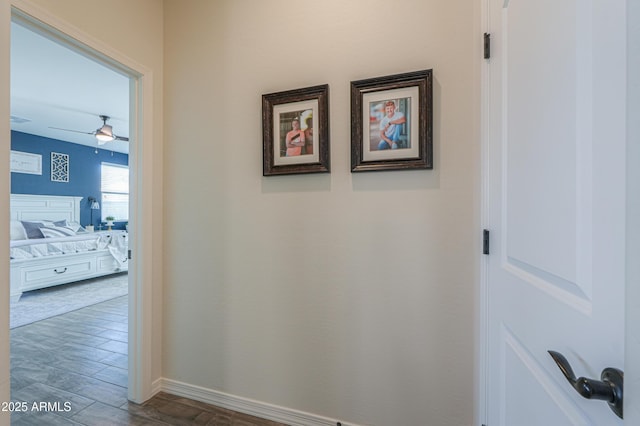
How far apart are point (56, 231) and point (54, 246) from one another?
0.86m

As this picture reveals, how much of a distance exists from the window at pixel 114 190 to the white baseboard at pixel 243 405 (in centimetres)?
612

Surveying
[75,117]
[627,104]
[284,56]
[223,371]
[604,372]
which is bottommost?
[223,371]

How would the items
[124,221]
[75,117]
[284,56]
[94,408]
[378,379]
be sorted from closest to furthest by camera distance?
[378,379] < [284,56] < [94,408] < [75,117] < [124,221]

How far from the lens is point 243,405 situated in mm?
1668

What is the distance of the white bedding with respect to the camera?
159 inches

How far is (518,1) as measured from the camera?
0.86 m

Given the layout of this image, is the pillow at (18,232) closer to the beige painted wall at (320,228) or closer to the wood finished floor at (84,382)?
the wood finished floor at (84,382)

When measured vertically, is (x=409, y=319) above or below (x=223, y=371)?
above

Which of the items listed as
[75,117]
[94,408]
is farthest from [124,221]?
[94,408]

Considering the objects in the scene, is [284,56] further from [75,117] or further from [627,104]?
[75,117]

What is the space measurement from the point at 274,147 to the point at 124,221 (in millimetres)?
7344

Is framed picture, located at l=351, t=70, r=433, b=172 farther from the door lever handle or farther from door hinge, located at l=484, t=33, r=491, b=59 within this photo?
the door lever handle

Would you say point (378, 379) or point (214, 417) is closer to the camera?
point (378, 379)

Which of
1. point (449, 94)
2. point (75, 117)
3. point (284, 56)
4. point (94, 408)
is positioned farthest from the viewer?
point (75, 117)
